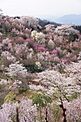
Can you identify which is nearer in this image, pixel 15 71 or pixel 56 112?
pixel 56 112

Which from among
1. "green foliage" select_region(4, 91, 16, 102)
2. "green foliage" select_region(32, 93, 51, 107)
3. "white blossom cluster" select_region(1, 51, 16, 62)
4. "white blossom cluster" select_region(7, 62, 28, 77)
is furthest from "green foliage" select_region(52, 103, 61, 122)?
"white blossom cluster" select_region(1, 51, 16, 62)

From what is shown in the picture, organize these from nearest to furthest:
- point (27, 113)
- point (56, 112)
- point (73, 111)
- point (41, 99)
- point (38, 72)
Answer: point (73, 111), point (27, 113), point (56, 112), point (41, 99), point (38, 72)

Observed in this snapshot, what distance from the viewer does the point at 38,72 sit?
7562 cm

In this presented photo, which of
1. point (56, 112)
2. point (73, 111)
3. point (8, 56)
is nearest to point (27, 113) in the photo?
point (56, 112)

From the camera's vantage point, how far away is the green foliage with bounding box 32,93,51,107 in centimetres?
3073

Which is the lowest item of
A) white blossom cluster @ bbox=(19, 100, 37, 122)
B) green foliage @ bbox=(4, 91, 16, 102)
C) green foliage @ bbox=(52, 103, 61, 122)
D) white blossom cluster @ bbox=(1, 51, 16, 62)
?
white blossom cluster @ bbox=(1, 51, 16, 62)

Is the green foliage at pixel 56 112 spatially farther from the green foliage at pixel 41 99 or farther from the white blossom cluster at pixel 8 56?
the white blossom cluster at pixel 8 56

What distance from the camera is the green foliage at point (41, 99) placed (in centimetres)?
3073

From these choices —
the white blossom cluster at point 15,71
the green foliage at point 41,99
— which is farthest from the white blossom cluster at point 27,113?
the white blossom cluster at point 15,71

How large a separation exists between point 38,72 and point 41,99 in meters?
42.9

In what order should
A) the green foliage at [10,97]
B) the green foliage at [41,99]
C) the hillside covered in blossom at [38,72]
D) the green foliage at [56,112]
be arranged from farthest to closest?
the green foliage at [10,97], the green foliage at [41,99], the green foliage at [56,112], the hillside covered in blossom at [38,72]

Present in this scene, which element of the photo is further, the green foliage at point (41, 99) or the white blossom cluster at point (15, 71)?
the white blossom cluster at point (15, 71)

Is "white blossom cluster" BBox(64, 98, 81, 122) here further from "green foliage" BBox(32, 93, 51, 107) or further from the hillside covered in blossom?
"green foliage" BBox(32, 93, 51, 107)

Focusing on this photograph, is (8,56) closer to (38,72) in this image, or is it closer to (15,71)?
(38,72)
